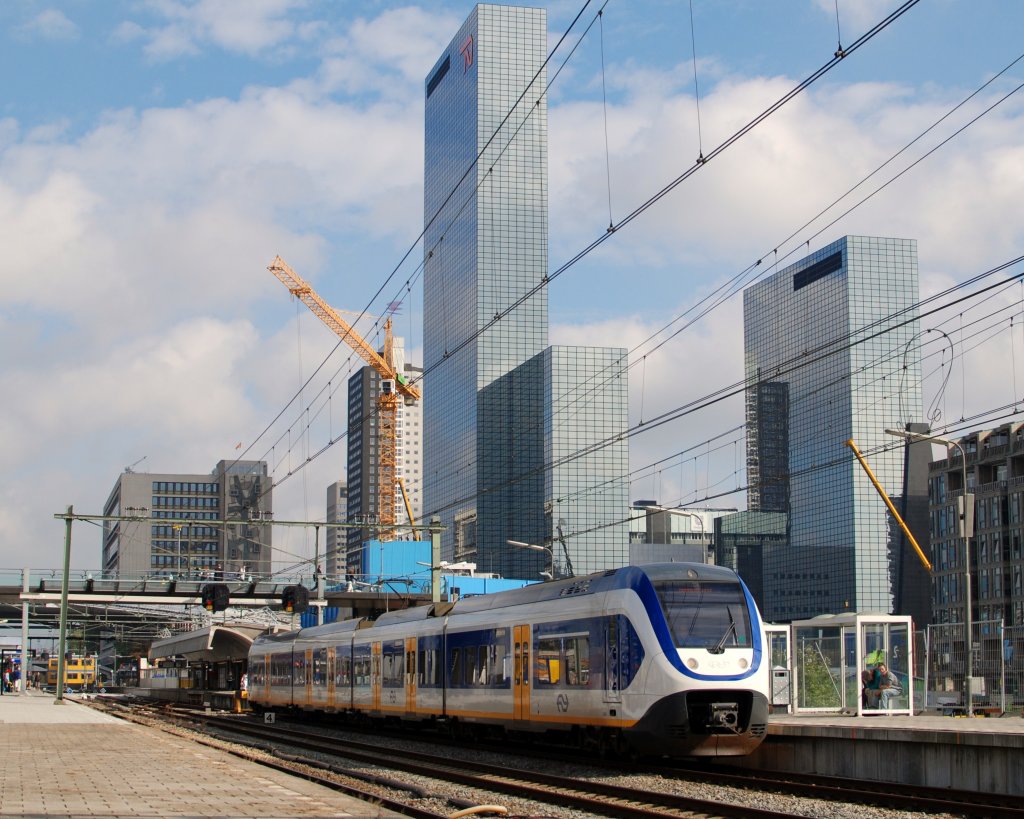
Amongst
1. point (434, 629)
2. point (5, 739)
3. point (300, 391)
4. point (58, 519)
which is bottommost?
point (5, 739)

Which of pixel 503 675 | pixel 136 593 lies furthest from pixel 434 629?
pixel 136 593

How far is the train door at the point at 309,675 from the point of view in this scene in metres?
45.4

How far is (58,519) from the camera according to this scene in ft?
172

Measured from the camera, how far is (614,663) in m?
22.7

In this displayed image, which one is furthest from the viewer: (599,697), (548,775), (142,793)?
(599,697)

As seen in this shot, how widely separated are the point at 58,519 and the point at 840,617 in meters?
33.5

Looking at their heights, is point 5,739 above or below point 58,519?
below

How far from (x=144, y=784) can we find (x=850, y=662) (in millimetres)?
15892

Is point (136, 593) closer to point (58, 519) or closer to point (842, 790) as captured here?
point (58, 519)

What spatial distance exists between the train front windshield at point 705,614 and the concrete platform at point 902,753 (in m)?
2.06

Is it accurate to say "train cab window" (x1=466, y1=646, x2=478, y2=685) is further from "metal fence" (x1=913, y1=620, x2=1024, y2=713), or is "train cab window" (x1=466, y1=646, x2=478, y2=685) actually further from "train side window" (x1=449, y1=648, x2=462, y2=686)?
"metal fence" (x1=913, y1=620, x2=1024, y2=713)

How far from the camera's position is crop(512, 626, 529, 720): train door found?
2628 centimetres

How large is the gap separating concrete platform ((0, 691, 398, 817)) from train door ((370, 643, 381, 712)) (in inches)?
314

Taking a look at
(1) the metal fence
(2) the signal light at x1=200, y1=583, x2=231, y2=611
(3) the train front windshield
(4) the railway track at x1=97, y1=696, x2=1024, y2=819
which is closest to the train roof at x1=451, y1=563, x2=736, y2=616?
(3) the train front windshield
